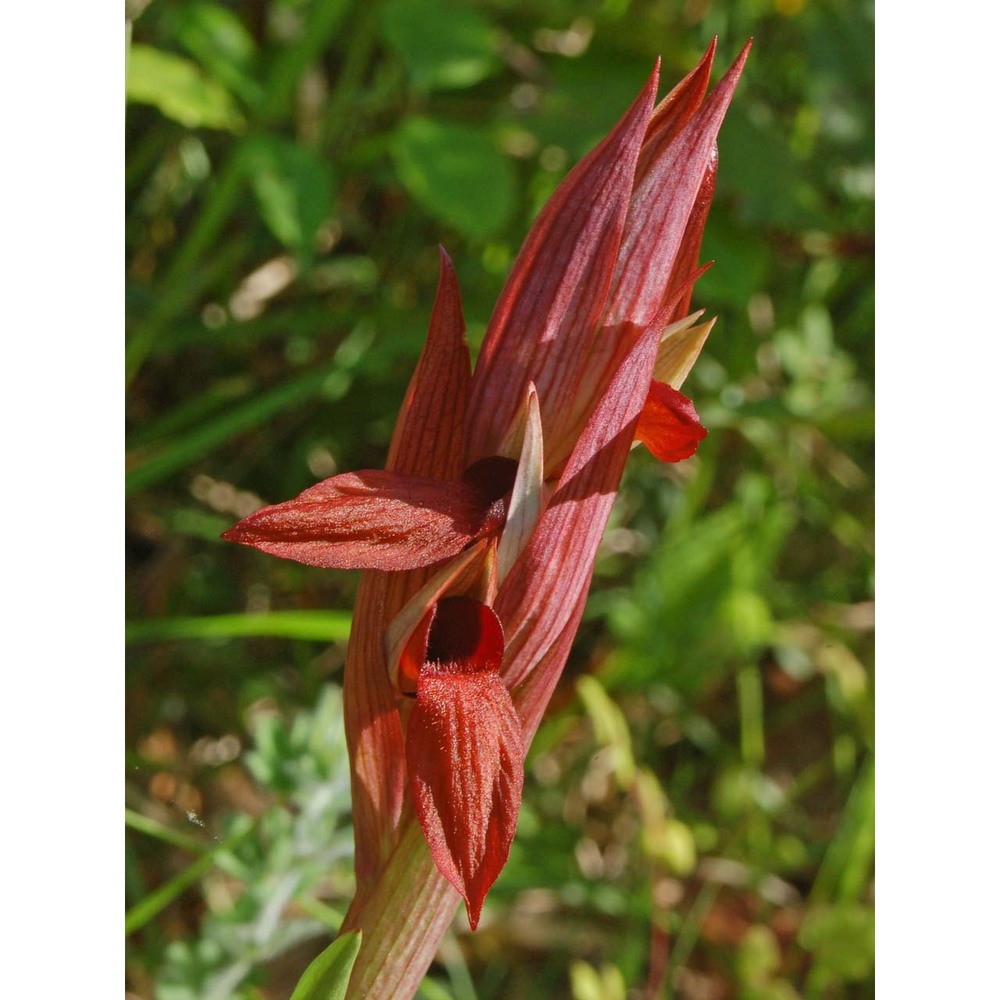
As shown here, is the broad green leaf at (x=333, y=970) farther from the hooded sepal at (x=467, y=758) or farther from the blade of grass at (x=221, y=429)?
the blade of grass at (x=221, y=429)

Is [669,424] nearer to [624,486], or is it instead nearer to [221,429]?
[221,429]

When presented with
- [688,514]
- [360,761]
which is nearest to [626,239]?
[360,761]

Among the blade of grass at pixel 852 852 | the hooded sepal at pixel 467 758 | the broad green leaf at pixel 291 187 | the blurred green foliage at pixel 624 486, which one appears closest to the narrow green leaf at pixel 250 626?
the blurred green foliage at pixel 624 486

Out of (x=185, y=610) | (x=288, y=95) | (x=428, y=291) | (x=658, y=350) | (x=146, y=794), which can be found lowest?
(x=146, y=794)

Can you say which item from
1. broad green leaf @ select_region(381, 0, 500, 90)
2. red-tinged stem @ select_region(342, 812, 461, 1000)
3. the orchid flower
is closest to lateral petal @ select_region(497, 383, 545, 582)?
the orchid flower

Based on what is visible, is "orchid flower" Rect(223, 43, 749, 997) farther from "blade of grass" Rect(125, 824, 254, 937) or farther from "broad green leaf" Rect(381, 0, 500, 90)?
"broad green leaf" Rect(381, 0, 500, 90)
